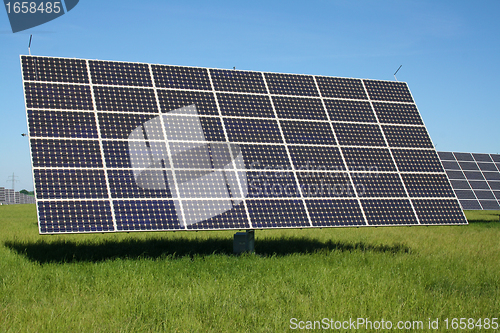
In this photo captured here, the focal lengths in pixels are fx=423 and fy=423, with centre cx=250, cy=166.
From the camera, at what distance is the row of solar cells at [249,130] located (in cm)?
1347

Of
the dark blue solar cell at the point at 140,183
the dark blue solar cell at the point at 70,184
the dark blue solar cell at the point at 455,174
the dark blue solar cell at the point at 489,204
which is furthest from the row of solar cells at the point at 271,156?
the dark blue solar cell at the point at 455,174

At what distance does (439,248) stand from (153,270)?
38.4 ft

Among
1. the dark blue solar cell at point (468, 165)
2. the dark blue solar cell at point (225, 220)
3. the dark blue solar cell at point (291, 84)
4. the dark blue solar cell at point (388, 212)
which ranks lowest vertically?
the dark blue solar cell at point (388, 212)

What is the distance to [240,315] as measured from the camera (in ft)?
28.8

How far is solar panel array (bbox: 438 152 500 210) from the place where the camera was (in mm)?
32594

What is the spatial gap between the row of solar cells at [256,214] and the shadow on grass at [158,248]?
1.76 m

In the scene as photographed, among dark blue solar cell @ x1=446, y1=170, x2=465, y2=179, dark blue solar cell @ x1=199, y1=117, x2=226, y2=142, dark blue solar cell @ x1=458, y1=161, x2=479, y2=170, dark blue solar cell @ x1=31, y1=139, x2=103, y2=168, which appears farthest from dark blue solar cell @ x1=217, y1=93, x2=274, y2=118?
dark blue solar cell @ x1=458, y1=161, x2=479, y2=170

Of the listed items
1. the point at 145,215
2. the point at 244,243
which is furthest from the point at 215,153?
the point at 244,243

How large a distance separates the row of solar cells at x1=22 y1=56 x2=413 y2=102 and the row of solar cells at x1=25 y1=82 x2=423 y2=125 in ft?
1.06

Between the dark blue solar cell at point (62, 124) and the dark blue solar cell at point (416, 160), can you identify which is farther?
the dark blue solar cell at point (416, 160)

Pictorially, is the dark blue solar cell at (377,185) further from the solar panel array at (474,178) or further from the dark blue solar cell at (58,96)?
the solar panel array at (474,178)

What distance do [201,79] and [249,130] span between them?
9.30 feet

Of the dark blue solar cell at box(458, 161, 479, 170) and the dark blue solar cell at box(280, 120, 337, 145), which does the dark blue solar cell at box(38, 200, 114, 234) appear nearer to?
the dark blue solar cell at box(280, 120, 337, 145)

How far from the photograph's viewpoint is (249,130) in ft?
49.9
